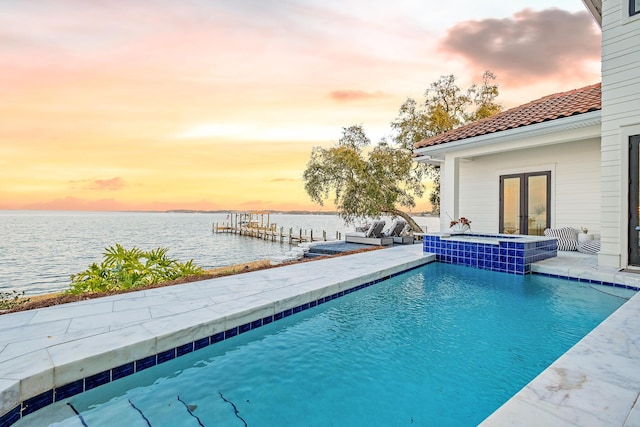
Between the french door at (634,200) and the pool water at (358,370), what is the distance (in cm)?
173

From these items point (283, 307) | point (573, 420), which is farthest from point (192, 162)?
point (573, 420)

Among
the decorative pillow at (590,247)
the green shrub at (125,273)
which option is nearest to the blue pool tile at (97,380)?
the green shrub at (125,273)

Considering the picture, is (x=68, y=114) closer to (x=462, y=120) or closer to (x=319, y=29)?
(x=319, y=29)

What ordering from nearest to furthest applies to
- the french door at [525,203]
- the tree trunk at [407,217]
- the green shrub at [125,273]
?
the green shrub at [125,273], the french door at [525,203], the tree trunk at [407,217]

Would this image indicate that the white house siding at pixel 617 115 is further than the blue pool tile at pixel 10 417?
Yes

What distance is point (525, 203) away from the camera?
9.66 m

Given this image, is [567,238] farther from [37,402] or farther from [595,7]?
[37,402]

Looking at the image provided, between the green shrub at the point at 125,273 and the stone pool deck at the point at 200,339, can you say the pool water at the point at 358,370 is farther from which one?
the green shrub at the point at 125,273

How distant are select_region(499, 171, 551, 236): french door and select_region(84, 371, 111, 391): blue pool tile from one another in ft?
33.8

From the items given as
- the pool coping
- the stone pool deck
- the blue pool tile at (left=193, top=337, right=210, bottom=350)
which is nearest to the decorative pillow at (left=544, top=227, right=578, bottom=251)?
the stone pool deck

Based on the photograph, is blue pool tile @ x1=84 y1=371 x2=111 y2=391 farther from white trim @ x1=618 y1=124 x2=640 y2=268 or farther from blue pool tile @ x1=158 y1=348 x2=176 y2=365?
white trim @ x1=618 y1=124 x2=640 y2=268

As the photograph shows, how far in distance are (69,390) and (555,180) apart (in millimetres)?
10755

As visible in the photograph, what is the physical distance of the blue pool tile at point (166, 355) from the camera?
2773 mm

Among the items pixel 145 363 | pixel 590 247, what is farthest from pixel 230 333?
pixel 590 247
